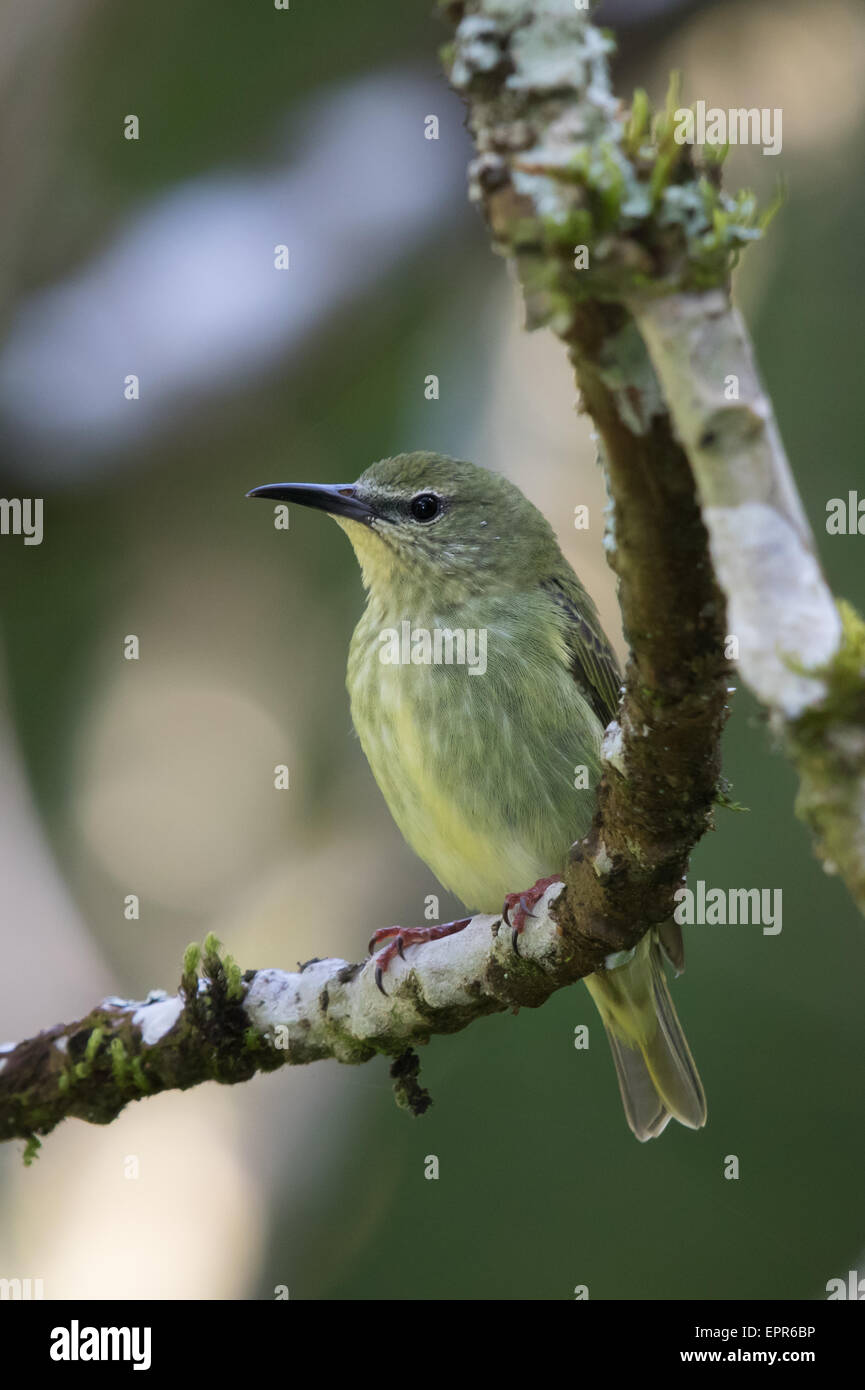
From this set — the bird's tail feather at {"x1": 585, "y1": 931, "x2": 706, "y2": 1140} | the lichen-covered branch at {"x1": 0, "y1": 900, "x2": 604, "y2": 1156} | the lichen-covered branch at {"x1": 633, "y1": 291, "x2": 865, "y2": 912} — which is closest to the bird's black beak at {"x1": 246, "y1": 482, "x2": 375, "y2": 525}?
the lichen-covered branch at {"x1": 0, "y1": 900, "x2": 604, "y2": 1156}

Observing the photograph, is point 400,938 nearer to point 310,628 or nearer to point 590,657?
point 590,657

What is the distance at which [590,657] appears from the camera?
13.1ft

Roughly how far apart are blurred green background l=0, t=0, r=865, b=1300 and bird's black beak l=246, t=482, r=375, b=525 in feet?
4.82

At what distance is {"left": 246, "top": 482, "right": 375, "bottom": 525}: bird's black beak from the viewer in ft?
13.6

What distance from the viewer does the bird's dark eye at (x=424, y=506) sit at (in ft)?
14.3

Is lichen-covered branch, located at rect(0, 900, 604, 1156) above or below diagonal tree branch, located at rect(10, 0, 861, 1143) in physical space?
below

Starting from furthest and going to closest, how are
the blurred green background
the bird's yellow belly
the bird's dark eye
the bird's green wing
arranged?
the blurred green background → the bird's dark eye → the bird's green wing → the bird's yellow belly

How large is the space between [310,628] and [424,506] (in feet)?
6.86

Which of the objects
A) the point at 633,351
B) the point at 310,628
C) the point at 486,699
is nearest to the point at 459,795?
the point at 486,699

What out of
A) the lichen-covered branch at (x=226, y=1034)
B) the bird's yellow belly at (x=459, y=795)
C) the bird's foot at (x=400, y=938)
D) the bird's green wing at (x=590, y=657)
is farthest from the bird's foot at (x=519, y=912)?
the bird's green wing at (x=590, y=657)

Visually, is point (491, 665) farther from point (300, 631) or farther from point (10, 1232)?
point (10, 1232)

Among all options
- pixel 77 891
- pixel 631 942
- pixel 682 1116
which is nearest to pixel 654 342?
pixel 631 942

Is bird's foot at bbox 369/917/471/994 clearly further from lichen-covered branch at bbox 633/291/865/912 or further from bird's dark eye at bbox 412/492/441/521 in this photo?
lichen-covered branch at bbox 633/291/865/912

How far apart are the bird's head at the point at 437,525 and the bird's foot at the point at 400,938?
3.43 feet
